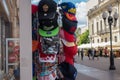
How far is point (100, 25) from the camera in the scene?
8169 cm

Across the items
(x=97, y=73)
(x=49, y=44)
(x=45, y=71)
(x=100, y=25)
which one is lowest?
(x=97, y=73)

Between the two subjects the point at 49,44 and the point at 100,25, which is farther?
the point at 100,25

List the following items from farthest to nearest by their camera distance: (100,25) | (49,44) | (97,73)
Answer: (100,25)
(97,73)
(49,44)

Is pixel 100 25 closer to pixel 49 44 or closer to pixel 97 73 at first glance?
pixel 97 73

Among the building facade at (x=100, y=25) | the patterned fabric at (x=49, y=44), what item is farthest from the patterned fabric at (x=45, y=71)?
the building facade at (x=100, y=25)

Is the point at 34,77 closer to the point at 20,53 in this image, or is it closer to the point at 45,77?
the point at 45,77

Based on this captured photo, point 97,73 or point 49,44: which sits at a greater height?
point 49,44

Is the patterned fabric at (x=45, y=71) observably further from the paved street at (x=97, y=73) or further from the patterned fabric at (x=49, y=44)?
the paved street at (x=97, y=73)

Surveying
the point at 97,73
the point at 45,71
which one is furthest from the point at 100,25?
the point at 45,71

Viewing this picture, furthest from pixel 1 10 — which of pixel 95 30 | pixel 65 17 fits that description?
pixel 95 30

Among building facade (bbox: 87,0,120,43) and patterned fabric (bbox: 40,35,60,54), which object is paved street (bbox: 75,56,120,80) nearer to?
patterned fabric (bbox: 40,35,60,54)

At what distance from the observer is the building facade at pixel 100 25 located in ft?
224

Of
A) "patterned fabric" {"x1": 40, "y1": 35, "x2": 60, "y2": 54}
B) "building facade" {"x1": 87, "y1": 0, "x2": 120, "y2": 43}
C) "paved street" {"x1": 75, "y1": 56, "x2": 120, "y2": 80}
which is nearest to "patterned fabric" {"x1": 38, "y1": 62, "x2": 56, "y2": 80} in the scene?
"patterned fabric" {"x1": 40, "y1": 35, "x2": 60, "y2": 54}

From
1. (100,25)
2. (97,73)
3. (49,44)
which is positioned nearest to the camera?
(49,44)
